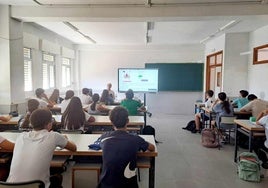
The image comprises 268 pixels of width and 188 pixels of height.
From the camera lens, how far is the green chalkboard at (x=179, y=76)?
10.2 metres

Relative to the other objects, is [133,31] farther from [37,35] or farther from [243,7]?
[243,7]

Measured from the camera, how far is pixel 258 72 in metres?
6.46

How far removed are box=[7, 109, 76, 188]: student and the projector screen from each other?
6.81 m

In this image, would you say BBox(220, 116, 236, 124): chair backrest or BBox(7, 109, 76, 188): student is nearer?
BBox(7, 109, 76, 188): student

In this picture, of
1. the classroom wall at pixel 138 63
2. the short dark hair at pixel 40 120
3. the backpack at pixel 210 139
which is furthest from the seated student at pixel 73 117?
the classroom wall at pixel 138 63

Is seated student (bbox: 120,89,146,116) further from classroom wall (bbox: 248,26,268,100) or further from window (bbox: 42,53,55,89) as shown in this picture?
window (bbox: 42,53,55,89)

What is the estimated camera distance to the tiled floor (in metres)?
3.44

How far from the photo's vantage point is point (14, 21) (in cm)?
487

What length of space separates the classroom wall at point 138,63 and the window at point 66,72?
69 centimetres

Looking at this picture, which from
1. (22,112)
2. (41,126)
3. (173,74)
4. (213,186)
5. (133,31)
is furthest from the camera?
(173,74)

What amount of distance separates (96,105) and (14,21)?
7.62 ft

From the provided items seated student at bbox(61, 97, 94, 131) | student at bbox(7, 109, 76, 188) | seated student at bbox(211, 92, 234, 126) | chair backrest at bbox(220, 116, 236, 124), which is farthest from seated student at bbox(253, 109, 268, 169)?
student at bbox(7, 109, 76, 188)

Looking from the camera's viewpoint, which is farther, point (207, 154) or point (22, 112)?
point (22, 112)

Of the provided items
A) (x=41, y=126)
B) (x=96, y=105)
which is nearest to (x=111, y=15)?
(x=96, y=105)
